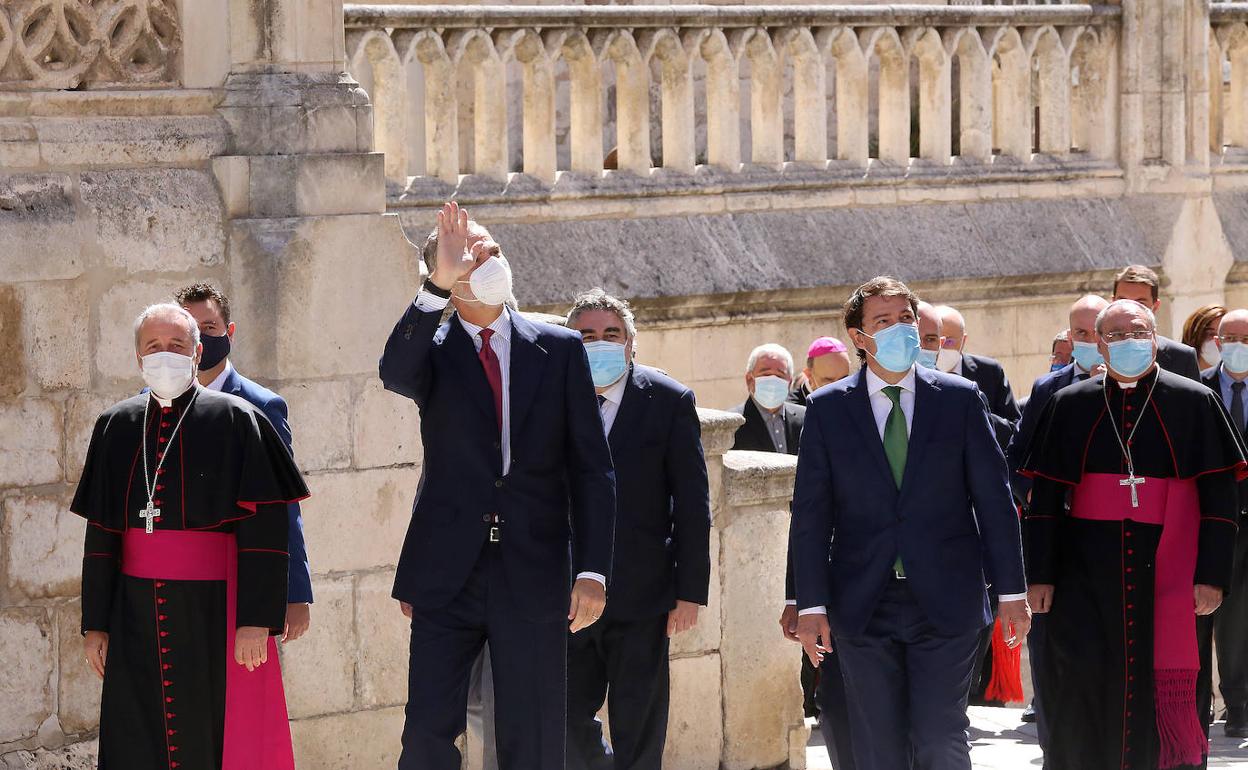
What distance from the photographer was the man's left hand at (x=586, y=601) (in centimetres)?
618

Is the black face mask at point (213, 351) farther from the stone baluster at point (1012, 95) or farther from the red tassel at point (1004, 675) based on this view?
the stone baluster at point (1012, 95)

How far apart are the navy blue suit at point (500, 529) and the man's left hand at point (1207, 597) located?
217 cm

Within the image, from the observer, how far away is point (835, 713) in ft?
24.1

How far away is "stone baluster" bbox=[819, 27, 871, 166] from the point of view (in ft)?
37.4

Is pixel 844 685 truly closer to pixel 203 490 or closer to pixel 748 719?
pixel 748 719

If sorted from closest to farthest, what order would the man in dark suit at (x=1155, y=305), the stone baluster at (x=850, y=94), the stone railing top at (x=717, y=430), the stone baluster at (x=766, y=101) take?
the stone railing top at (x=717, y=430)
the man in dark suit at (x=1155, y=305)
the stone baluster at (x=766, y=101)
the stone baluster at (x=850, y=94)

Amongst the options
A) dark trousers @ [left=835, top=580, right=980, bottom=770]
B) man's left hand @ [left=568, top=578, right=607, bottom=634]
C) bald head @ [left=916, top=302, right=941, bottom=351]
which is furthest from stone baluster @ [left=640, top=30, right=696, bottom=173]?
man's left hand @ [left=568, top=578, right=607, bottom=634]

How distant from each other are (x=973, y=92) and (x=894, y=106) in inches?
18.5

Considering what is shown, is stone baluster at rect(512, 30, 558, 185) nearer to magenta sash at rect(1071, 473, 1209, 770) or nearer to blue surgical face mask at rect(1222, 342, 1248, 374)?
blue surgical face mask at rect(1222, 342, 1248, 374)

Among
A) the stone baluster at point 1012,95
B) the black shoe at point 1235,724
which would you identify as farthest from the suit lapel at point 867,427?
the stone baluster at point 1012,95

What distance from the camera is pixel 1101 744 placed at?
24.5 ft

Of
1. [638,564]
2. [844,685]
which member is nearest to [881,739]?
[844,685]

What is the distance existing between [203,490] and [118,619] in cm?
42

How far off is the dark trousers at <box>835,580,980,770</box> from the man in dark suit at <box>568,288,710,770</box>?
735 mm
